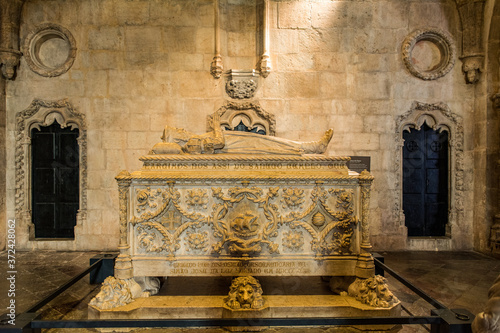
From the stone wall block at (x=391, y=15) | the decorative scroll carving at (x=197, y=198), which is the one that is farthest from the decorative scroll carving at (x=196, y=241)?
the stone wall block at (x=391, y=15)

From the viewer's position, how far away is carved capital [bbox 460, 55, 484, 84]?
4.95 meters

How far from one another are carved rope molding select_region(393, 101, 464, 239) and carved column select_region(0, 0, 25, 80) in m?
6.58

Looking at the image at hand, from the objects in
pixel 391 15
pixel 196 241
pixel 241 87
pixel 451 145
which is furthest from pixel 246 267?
pixel 391 15

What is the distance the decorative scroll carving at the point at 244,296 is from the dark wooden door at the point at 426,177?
12.7 feet

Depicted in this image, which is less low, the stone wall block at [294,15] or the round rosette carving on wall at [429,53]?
the stone wall block at [294,15]

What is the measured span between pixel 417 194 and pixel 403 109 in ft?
5.12

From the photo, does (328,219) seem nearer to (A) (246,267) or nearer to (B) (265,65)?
(A) (246,267)

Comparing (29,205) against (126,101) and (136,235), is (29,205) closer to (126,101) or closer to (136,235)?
(126,101)

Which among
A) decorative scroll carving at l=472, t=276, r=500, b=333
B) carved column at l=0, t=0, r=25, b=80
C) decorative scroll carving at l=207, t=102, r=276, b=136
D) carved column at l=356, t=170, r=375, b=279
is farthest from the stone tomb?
carved column at l=0, t=0, r=25, b=80

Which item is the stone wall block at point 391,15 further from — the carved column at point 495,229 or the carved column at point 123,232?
the carved column at point 123,232

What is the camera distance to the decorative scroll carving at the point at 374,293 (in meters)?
2.60

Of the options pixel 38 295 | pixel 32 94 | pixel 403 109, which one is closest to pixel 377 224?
pixel 403 109

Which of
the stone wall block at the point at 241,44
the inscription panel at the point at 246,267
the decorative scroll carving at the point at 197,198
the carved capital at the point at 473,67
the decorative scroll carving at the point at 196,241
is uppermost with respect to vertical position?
the stone wall block at the point at 241,44

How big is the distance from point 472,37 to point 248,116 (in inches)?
159
